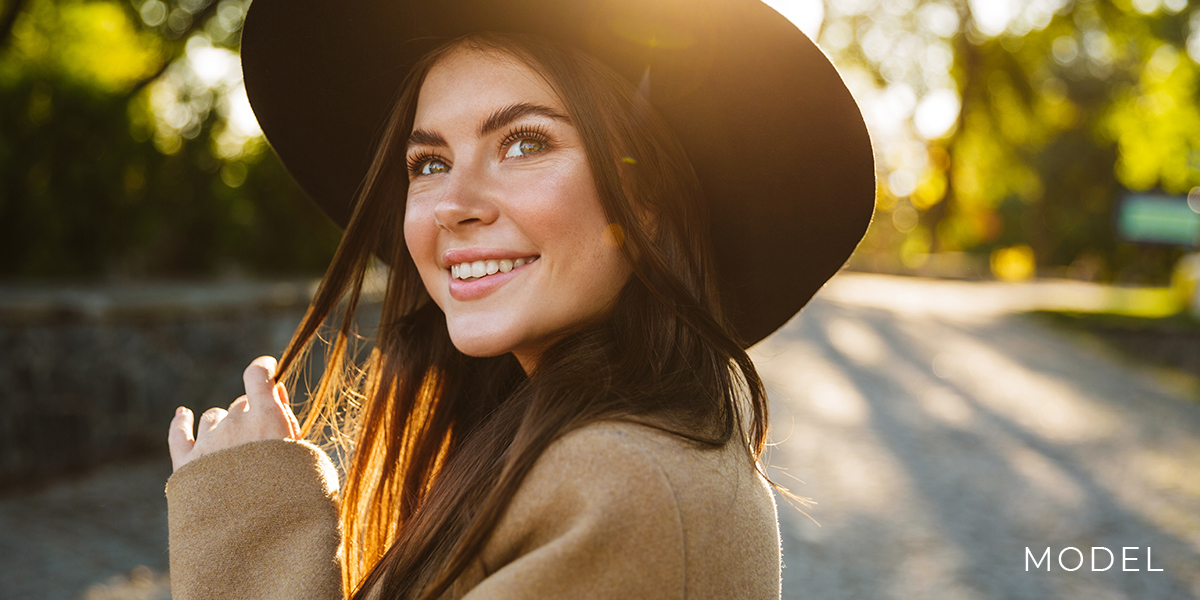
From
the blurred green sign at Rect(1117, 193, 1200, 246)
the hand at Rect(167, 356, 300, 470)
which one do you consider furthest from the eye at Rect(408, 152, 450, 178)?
the blurred green sign at Rect(1117, 193, 1200, 246)

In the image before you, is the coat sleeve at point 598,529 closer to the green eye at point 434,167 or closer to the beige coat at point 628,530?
the beige coat at point 628,530

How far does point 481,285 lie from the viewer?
146 cm

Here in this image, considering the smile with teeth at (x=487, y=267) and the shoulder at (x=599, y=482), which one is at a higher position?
the smile with teeth at (x=487, y=267)

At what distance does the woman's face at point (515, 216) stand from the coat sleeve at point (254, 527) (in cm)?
43

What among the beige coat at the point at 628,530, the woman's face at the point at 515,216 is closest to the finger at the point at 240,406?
the beige coat at the point at 628,530

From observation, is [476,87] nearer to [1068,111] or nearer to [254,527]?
[254,527]

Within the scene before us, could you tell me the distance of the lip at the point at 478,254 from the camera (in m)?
1.42

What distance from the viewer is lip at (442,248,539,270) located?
1.42 m

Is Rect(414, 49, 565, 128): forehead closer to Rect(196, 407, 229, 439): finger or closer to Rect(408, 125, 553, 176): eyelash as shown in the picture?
Rect(408, 125, 553, 176): eyelash

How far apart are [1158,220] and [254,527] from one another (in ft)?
67.1

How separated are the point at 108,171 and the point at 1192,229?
19.7 meters

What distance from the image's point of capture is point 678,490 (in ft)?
3.53

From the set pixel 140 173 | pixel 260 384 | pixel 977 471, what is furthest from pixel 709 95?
pixel 140 173

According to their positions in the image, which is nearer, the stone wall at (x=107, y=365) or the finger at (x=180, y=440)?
the finger at (x=180, y=440)
